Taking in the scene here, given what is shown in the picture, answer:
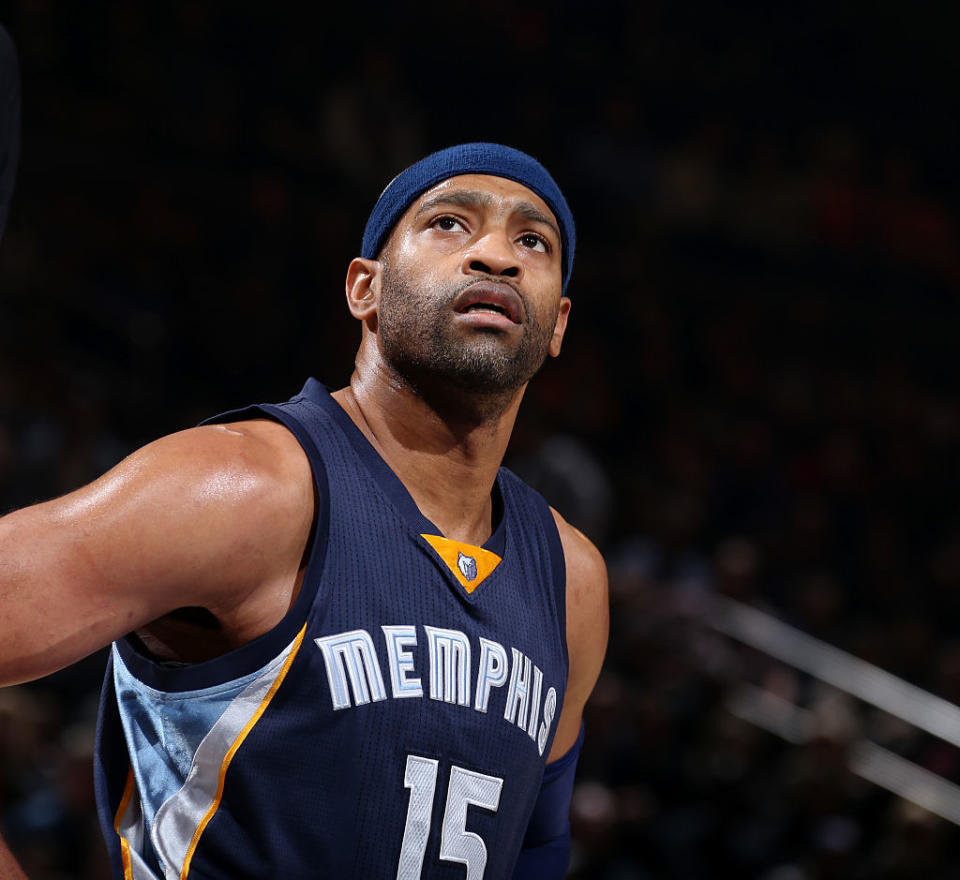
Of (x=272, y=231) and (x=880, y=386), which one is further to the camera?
(x=880, y=386)

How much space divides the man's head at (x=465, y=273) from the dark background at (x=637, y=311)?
2.88 m

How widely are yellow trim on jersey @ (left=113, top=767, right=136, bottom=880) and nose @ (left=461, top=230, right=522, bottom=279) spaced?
3.33 ft

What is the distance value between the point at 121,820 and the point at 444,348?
36.6 inches

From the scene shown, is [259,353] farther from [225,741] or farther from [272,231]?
[225,741]

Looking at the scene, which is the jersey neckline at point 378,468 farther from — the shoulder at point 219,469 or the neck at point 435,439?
the shoulder at point 219,469

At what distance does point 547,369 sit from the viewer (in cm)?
762

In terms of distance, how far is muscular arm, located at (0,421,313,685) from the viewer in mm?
1621

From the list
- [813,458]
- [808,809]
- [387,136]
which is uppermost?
[387,136]

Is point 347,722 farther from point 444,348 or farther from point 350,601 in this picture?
point 444,348

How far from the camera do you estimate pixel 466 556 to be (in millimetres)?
2131

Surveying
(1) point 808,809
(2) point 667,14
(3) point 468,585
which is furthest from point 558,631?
(2) point 667,14

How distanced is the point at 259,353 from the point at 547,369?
1.77 metres

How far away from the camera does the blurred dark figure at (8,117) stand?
162 cm

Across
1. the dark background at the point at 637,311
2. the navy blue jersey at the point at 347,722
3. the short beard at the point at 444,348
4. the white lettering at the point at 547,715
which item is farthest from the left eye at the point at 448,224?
the dark background at the point at 637,311
